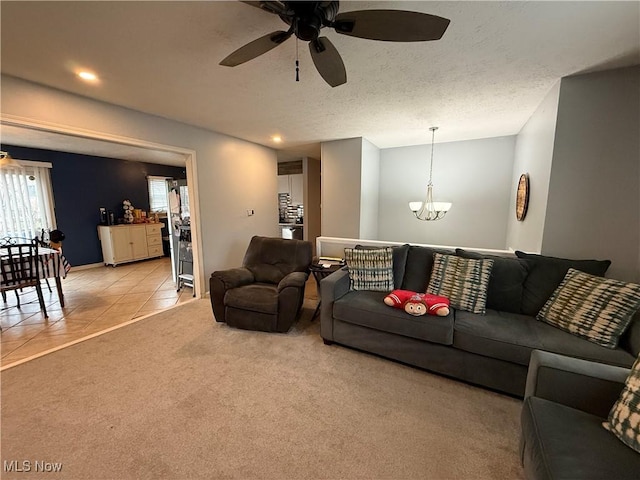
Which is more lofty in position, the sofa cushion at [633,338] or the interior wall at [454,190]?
the interior wall at [454,190]

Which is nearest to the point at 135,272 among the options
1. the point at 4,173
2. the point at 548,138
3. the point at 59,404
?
the point at 4,173

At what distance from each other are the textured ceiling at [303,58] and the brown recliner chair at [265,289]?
164 centimetres

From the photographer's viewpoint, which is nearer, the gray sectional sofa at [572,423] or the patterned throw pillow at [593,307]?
the gray sectional sofa at [572,423]

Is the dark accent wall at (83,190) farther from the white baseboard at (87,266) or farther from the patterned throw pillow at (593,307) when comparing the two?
the patterned throw pillow at (593,307)

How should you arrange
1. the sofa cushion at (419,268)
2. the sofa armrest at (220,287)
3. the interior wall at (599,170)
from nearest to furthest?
the interior wall at (599,170)
the sofa cushion at (419,268)
the sofa armrest at (220,287)

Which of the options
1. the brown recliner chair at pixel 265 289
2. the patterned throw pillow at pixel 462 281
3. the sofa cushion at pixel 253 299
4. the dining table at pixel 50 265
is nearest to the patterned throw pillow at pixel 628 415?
the patterned throw pillow at pixel 462 281

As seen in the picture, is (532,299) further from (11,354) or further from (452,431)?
(11,354)

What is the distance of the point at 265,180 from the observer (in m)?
4.89

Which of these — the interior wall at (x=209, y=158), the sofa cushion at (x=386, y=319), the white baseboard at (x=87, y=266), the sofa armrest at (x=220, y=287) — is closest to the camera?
the sofa cushion at (x=386, y=319)

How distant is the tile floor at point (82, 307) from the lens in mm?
2623

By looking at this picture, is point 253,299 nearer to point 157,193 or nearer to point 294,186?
point 294,186

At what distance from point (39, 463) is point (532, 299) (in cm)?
334

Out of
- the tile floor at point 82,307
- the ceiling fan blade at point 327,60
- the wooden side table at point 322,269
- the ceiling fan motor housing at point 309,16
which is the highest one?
the ceiling fan motor housing at point 309,16

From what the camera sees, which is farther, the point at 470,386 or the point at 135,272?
the point at 135,272
